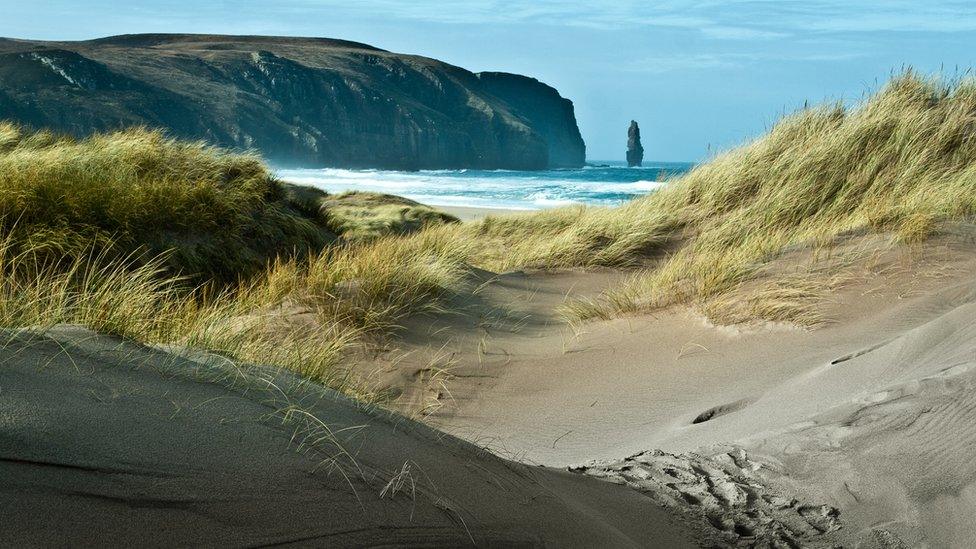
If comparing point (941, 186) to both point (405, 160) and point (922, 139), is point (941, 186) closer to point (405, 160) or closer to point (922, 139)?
point (922, 139)

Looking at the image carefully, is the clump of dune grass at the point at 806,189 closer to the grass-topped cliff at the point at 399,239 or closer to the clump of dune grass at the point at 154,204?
the grass-topped cliff at the point at 399,239

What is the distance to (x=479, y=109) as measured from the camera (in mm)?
86312

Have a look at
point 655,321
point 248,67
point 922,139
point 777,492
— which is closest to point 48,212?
point 655,321

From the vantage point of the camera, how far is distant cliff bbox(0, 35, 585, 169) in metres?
52.6

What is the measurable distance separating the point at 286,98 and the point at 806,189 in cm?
6579

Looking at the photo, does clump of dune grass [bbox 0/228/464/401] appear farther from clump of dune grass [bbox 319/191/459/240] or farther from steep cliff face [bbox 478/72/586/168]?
steep cliff face [bbox 478/72/586/168]

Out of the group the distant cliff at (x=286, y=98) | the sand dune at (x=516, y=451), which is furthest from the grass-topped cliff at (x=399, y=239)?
the distant cliff at (x=286, y=98)

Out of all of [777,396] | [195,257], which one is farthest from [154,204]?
[777,396]

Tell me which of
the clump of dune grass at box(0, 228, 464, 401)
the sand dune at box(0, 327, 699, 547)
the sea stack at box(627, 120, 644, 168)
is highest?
the sand dune at box(0, 327, 699, 547)

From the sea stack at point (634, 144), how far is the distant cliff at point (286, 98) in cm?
1509

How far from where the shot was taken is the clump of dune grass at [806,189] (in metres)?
7.27

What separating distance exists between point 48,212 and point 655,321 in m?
4.47

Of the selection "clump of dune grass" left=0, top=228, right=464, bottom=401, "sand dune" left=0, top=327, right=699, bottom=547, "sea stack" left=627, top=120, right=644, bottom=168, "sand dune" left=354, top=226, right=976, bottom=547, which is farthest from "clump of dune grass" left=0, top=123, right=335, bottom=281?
"sea stack" left=627, top=120, right=644, bottom=168

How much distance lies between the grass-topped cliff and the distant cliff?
152 ft
